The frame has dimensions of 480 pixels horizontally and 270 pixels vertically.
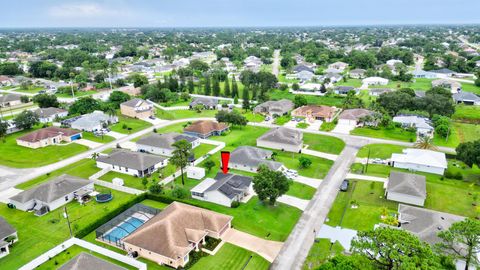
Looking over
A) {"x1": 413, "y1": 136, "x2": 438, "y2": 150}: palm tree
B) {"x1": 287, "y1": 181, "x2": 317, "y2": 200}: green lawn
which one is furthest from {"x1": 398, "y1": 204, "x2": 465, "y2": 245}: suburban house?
{"x1": 413, "y1": 136, "x2": 438, "y2": 150}: palm tree

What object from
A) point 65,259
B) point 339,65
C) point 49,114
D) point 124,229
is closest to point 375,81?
point 339,65

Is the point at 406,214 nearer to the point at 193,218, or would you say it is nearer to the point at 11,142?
the point at 193,218

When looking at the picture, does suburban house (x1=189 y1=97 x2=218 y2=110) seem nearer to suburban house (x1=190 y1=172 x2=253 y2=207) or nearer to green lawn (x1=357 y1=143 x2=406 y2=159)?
green lawn (x1=357 y1=143 x2=406 y2=159)

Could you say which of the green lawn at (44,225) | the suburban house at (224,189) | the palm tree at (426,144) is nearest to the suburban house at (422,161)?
the palm tree at (426,144)

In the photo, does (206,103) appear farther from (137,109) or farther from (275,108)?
(275,108)

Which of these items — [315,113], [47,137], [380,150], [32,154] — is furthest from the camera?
[315,113]

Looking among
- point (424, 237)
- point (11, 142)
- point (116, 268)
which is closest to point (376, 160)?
point (424, 237)

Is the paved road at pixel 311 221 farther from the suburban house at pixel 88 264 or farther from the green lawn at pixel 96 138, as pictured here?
the green lawn at pixel 96 138
